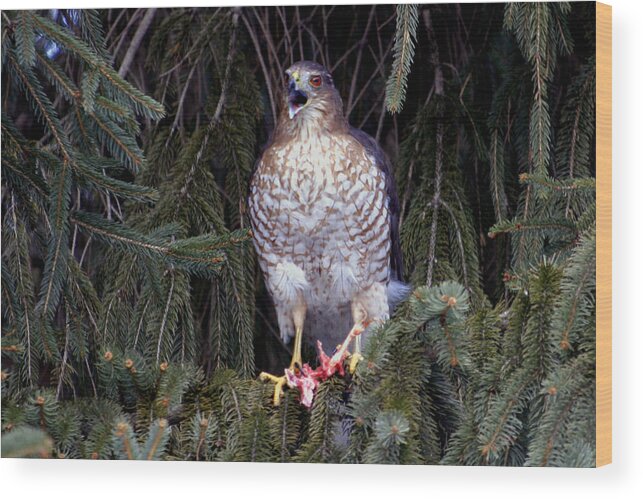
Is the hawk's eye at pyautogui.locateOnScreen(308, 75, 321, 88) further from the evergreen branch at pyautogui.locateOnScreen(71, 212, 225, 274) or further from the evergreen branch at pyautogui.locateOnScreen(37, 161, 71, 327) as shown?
the evergreen branch at pyautogui.locateOnScreen(37, 161, 71, 327)

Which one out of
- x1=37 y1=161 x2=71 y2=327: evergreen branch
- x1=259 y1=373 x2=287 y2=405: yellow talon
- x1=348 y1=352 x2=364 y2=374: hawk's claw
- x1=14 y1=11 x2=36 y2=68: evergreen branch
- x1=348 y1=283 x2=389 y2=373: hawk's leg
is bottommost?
x1=259 y1=373 x2=287 y2=405: yellow talon

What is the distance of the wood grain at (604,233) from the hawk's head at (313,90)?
663mm

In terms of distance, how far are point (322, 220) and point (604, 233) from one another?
70cm

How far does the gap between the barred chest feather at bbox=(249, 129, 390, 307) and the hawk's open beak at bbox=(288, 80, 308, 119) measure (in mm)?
81

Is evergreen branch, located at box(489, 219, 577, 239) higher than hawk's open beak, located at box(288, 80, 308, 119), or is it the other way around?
hawk's open beak, located at box(288, 80, 308, 119)

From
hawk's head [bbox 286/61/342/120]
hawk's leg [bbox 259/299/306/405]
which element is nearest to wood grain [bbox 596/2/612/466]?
hawk's head [bbox 286/61/342/120]

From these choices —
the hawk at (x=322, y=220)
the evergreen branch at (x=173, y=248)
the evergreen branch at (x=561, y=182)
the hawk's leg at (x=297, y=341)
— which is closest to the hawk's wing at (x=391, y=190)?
the hawk at (x=322, y=220)

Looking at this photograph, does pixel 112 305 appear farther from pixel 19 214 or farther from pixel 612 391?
pixel 612 391

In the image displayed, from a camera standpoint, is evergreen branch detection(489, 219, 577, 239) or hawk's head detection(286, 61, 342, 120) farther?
hawk's head detection(286, 61, 342, 120)

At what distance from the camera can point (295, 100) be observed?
299cm

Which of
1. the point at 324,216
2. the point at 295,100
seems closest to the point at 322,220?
the point at 324,216

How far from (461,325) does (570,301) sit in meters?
0.26

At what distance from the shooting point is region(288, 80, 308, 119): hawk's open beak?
2.97 metres

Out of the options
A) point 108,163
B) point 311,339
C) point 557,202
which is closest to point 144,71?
point 108,163
